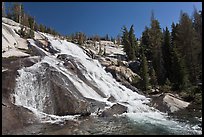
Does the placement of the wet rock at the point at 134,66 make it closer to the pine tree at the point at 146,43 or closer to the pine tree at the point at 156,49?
the pine tree at the point at 156,49

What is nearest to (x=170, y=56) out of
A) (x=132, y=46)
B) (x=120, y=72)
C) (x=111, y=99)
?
(x=132, y=46)

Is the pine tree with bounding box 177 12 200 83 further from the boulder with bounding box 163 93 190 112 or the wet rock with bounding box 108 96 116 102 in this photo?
the wet rock with bounding box 108 96 116 102

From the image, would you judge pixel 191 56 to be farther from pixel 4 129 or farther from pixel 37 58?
pixel 4 129

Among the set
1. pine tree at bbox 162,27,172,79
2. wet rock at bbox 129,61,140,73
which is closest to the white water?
pine tree at bbox 162,27,172,79

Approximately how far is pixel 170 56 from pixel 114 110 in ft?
97.5

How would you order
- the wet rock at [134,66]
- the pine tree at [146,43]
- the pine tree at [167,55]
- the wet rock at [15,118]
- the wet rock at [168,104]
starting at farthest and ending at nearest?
the pine tree at [146,43] < the wet rock at [134,66] < the pine tree at [167,55] < the wet rock at [168,104] < the wet rock at [15,118]

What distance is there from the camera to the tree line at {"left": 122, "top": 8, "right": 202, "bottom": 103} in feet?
131

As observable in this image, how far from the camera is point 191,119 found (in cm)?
2042

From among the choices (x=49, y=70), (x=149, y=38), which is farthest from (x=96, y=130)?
(x=149, y=38)

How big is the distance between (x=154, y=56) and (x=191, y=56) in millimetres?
7774

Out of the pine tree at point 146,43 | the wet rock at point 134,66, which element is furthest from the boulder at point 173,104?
the pine tree at point 146,43

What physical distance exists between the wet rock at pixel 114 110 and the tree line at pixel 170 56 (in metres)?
15.8

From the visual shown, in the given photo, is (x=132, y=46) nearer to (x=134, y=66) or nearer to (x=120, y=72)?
(x=134, y=66)

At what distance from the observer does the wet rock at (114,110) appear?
21.7 metres
